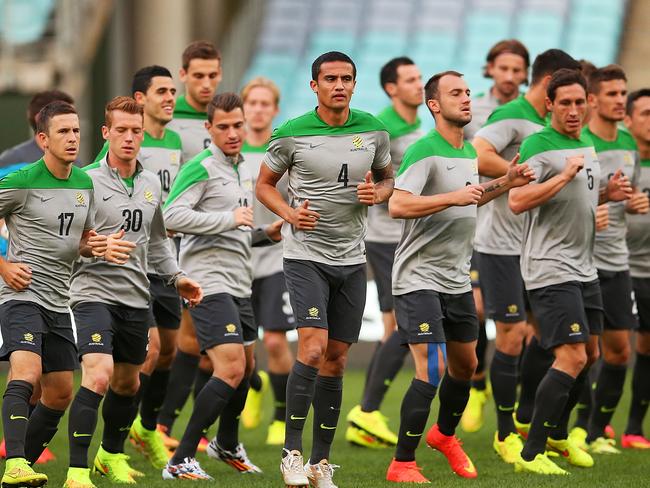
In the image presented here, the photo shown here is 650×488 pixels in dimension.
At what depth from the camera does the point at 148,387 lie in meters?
9.28

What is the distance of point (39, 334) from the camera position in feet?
24.1

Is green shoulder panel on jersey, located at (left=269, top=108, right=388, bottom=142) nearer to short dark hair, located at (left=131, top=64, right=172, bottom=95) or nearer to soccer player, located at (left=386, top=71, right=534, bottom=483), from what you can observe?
soccer player, located at (left=386, top=71, right=534, bottom=483)

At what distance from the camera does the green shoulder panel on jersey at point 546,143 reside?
8.23m

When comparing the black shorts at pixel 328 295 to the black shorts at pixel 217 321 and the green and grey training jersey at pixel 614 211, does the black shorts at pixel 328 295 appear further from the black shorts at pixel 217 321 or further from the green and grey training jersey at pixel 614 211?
the green and grey training jersey at pixel 614 211

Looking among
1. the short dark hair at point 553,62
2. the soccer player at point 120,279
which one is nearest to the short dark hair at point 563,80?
the short dark hair at point 553,62

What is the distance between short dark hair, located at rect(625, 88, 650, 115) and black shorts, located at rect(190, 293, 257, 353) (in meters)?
3.43

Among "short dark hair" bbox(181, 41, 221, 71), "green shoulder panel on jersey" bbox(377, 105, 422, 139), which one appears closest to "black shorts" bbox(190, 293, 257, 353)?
"short dark hair" bbox(181, 41, 221, 71)

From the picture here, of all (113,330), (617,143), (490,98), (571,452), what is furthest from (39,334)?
(490,98)

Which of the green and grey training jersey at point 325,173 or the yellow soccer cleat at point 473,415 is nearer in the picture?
the green and grey training jersey at point 325,173

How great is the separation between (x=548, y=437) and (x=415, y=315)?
54.2 inches

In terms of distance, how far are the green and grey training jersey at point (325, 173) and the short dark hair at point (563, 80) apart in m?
1.33

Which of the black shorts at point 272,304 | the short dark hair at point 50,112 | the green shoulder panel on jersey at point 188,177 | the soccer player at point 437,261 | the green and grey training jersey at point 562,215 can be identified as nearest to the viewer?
the short dark hair at point 50,112

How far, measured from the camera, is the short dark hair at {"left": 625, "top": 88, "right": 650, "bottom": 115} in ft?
32.0

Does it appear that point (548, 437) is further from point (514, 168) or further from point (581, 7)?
point (581, 7)
